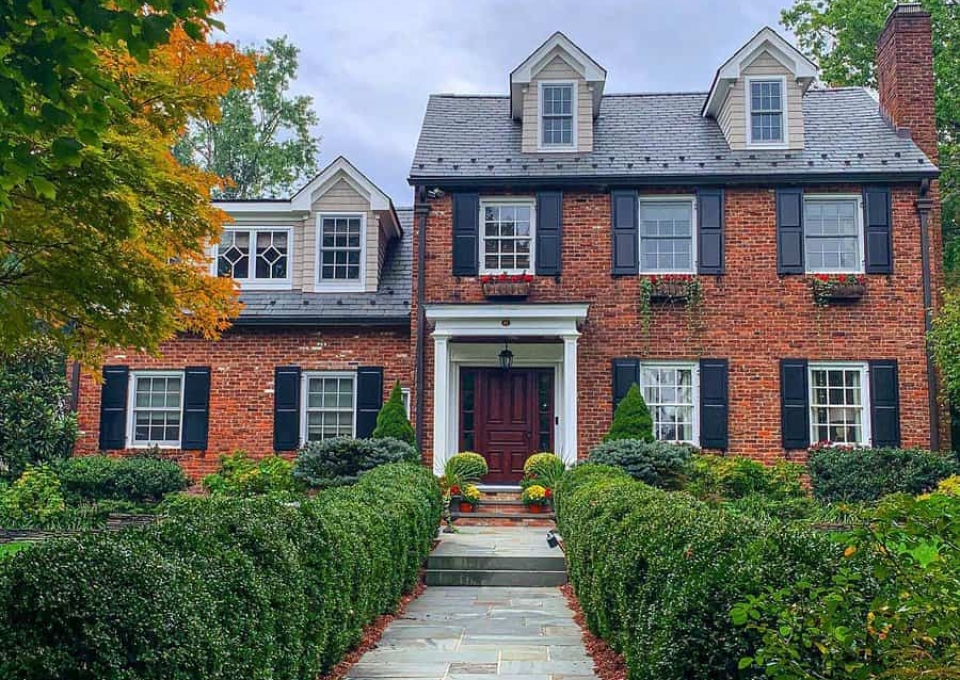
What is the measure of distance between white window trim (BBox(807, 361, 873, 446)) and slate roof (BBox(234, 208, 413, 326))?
270 inches

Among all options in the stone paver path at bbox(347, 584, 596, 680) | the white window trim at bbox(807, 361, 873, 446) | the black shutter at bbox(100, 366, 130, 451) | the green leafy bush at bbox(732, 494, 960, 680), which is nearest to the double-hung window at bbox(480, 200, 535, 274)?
the white window trim at bbox(807, 361, 873, 446)

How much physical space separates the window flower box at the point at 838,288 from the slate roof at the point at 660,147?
5.66 ft

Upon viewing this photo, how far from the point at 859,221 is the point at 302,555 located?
41.2 feet

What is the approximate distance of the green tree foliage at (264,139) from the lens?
28594mm

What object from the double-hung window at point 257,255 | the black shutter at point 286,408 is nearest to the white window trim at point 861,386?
the black shutter at point 286,408

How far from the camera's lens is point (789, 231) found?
14484 millimetres

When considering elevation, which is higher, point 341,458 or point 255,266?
point 255,266

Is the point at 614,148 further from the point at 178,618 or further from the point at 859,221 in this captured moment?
the point at 178,618

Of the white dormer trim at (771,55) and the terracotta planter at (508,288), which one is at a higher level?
the white dormer trim at (771,55)

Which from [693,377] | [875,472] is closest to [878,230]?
[693,377]

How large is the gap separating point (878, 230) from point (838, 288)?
1249 mm

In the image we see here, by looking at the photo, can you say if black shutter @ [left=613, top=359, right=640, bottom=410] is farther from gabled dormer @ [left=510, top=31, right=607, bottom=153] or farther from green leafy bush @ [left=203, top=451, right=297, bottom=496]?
green leafy bush @ [left=203, top=451, right=297, bottom=496]

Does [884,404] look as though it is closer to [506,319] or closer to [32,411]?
[506,319]

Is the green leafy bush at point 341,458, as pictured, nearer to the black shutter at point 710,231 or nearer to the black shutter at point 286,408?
the black shutter at point 286,408
